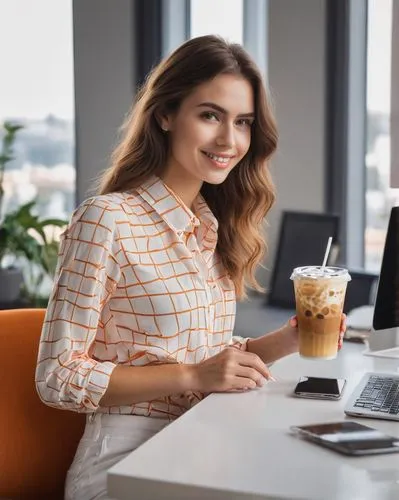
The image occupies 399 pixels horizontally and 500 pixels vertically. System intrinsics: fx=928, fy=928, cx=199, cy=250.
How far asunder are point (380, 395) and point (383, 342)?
50cm

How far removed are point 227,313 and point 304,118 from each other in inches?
91.0

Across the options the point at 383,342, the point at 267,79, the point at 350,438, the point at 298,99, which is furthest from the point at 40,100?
the point at 350,438

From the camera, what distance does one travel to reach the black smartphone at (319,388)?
6.08ft

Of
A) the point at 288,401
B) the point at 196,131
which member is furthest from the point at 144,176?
the point at 288,401

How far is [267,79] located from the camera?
14.1 feet

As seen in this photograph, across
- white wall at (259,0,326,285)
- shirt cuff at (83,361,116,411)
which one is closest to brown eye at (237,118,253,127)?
shirt cuff at (83,361,116,411)

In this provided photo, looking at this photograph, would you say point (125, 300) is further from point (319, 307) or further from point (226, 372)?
point (319, 307)

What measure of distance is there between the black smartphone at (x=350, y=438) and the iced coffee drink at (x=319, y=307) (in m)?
0.22

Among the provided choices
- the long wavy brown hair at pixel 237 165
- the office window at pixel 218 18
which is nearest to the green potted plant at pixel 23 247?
the office window at pixel 218 18

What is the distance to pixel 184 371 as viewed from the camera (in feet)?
5.85

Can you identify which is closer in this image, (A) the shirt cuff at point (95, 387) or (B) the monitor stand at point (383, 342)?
(A) the shirt cuff at point (95, 387)

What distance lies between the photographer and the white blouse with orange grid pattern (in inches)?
69.1

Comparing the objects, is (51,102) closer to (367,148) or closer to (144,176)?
(367,148)

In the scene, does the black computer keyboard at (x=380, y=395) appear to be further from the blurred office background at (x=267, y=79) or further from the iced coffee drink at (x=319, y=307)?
the blurred office background at (x=267, y=79)
